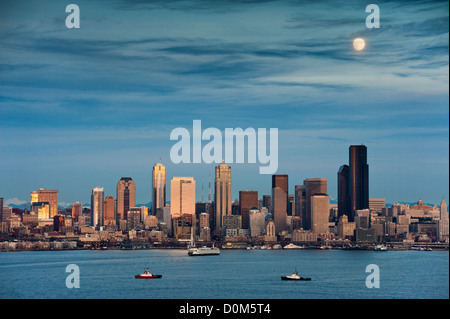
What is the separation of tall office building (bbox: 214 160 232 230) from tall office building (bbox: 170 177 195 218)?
6.37 ft

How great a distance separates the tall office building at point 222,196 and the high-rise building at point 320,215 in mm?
10470

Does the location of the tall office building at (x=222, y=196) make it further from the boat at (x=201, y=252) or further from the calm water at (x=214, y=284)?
the calm water at (x=214, y=284)

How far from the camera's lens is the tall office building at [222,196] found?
45.9 metres

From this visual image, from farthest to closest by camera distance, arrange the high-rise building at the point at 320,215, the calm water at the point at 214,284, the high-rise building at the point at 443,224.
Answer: the high-rise building at the point at 443,224 → the high-rise building at the point at 320,215 → the calm water at the point at 214,284

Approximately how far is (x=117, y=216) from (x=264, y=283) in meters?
42.1

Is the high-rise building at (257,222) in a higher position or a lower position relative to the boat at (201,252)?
higher

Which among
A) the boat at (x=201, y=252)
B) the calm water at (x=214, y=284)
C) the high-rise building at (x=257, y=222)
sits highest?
the high-rise building at (x=257, y=222)

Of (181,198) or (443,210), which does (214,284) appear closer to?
(181,198)

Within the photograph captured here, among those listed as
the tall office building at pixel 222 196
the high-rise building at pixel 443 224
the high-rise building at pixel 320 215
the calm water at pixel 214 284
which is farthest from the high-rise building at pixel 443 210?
the calm water at pixel 214 284
